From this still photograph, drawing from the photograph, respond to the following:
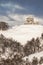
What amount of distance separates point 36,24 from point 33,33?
12.9 metres

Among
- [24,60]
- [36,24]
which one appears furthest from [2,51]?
[36,24]

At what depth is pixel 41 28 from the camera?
302ft

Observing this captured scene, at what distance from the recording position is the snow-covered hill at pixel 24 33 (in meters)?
81.5

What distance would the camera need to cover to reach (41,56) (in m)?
43.3

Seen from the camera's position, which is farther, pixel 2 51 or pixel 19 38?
pixel 19 38

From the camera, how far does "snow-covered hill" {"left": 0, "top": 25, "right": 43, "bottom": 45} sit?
267 feet

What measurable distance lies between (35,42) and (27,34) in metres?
12.0

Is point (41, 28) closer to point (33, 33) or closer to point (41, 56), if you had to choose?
point (33, 33)

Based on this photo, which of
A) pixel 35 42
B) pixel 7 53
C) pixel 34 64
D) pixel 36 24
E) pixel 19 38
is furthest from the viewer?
pixel 36 24

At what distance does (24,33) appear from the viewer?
8900 cm

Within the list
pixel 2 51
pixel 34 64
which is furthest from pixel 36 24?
pixel 34 64

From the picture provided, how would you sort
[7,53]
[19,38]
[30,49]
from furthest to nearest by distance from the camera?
[19,38], [30,49], [7,53]

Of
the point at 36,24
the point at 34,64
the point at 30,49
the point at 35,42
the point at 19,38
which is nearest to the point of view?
the point at 34,64

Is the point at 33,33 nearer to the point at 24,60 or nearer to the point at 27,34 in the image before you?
the point at 27,34
